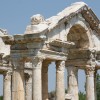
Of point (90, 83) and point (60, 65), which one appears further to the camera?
point (90, 83)

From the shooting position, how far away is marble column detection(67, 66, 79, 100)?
31.5m

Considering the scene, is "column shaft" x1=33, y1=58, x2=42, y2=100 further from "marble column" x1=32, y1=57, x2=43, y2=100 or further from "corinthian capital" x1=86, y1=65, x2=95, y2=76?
"corinthian capital" x1=86, y1=65, x2=95, y2=76

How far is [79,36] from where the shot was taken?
30141mm

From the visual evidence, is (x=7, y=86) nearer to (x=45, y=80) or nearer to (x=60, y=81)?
(x=45, y=80)

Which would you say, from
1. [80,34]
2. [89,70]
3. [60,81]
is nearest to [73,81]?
[89,70]

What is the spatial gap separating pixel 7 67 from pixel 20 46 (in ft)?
52.4

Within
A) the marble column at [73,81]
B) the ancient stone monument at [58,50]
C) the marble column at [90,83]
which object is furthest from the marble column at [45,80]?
the marble column at [73,81]

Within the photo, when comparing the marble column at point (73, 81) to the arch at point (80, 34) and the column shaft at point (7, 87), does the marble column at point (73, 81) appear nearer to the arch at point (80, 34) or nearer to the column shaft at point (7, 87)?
the arch at point (80, 34)

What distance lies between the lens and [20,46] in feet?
84.5

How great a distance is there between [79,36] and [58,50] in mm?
3746

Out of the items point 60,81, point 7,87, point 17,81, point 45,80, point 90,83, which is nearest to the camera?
point 17,81

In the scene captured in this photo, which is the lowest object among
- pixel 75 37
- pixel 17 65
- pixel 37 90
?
pixel 37 90

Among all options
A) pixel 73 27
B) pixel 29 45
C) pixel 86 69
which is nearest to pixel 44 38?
pixel 29 45

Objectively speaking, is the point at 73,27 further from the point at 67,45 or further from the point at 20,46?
the point at 20,46
